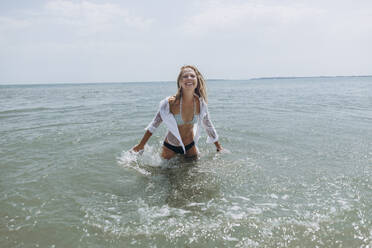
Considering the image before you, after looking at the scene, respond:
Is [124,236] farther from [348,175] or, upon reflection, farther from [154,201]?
[348,175]

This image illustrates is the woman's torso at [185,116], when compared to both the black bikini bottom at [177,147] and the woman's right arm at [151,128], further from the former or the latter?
the woman's right arm at [151,128]

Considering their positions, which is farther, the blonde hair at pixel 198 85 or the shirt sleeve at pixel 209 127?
the shirt sleeve at pixel 209 127

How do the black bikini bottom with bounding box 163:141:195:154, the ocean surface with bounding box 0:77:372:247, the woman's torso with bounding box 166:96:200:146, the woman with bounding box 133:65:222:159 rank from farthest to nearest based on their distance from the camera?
the black bikini bottom with bounding box 163:141:195:154
the woman's torso with bounding box 166:96:200:146
the woman with bounding box 133:65:222:159
the ocean surface with bounding box 0:77:372:247

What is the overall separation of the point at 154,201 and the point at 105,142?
4.64m

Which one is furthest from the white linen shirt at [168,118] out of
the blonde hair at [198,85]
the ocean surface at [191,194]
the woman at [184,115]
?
the ocean surface at [191,194]

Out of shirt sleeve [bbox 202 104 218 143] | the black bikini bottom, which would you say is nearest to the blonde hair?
shirt sleeve [bbox 202 104 218 143]

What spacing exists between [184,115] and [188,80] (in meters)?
0.80

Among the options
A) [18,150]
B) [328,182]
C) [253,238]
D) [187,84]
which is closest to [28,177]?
[18,150]

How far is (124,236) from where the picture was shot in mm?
3330

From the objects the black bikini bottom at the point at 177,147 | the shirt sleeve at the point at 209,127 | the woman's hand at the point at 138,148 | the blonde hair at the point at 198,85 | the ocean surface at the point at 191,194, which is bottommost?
the ocean surface at the point at 191,194

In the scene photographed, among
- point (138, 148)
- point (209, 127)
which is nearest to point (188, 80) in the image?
point (209, 127)

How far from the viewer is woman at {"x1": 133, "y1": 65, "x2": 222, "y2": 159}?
5.16 metres

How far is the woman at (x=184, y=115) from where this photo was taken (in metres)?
5.16

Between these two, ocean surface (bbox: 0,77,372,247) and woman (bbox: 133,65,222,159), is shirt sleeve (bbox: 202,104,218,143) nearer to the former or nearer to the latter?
woman (bbox: 133,65,222,159)
